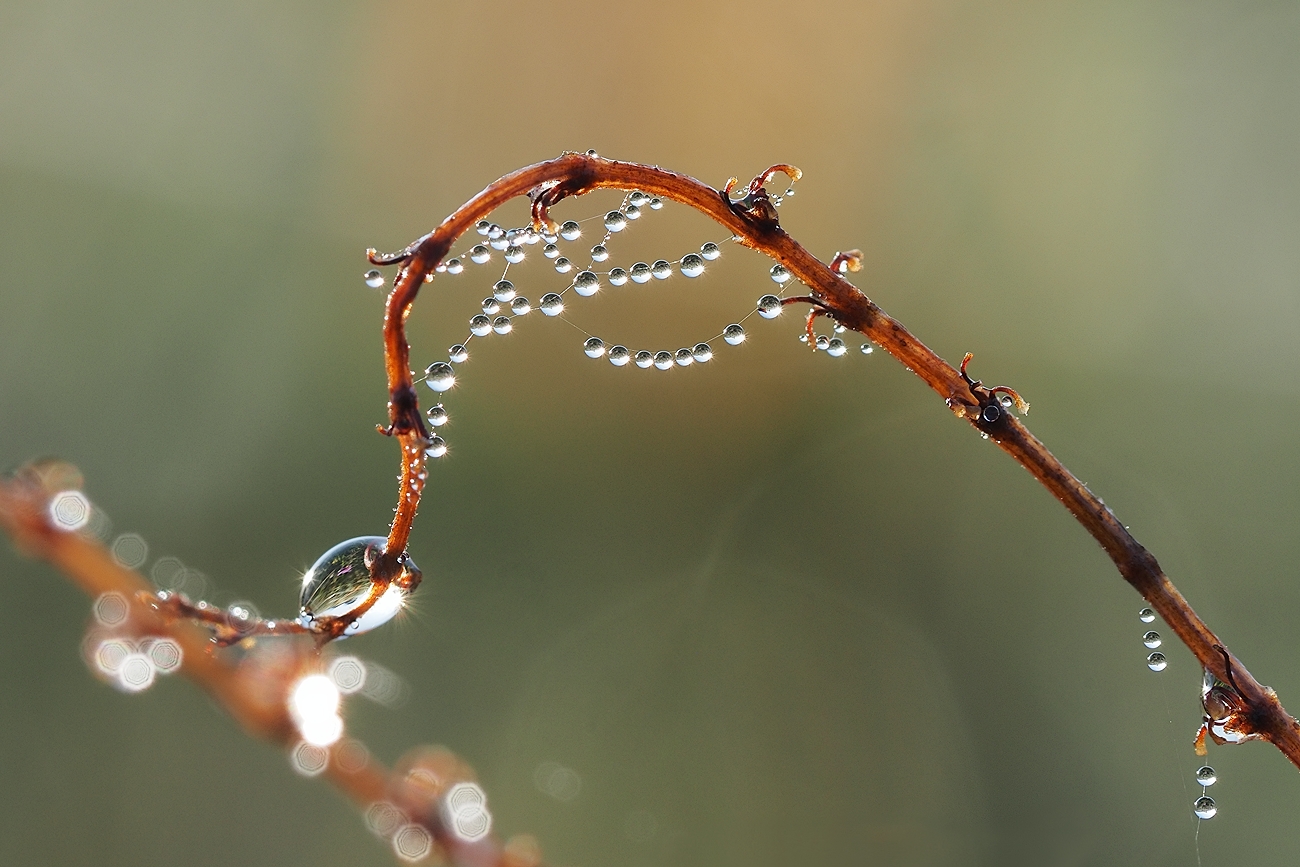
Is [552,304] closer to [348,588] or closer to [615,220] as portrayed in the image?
[615,220]

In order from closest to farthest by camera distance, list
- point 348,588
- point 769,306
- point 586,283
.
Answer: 1. point 348,588
2. point 769,306
3. point 586,283

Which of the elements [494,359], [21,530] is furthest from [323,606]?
[494,359]

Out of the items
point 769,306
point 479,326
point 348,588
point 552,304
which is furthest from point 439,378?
point 769,306

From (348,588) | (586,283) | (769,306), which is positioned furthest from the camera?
(586,283)

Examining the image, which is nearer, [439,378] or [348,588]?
[348,588]

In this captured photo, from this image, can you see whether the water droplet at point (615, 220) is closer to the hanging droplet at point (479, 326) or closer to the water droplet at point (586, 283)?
the water droplet at point (586, 283)

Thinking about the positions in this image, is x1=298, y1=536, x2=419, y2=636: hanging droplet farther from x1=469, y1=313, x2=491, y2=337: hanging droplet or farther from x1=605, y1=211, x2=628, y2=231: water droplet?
x1=605, y1=211, x2=628, y2=231: water droplet

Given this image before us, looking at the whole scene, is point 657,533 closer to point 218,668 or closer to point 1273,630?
point 1273,630

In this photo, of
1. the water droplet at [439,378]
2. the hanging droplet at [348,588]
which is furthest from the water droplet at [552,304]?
the hanging droplet at [348,588]
